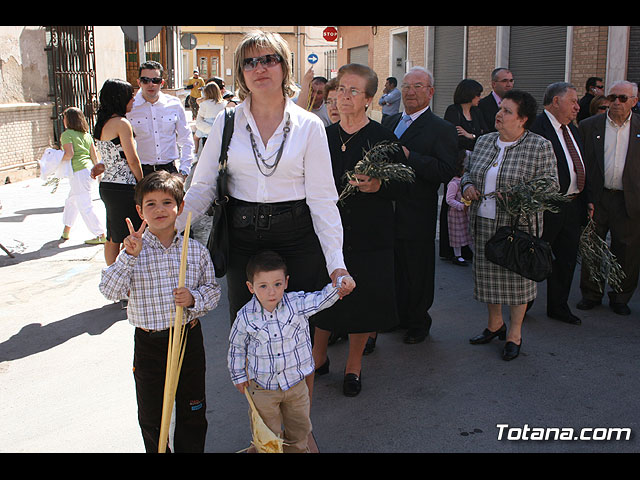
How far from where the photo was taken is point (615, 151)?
233 inches

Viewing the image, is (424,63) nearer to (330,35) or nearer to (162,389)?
(330,35)

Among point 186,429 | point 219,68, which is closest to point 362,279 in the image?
point 186,429

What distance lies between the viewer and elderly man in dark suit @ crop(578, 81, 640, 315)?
5859mm

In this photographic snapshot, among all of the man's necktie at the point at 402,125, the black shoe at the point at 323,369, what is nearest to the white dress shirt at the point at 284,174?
the black shoe at the point at 323,369

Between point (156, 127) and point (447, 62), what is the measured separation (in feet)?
45.7

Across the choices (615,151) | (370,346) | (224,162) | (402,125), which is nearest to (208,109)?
(402,125)

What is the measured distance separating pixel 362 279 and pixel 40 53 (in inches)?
470

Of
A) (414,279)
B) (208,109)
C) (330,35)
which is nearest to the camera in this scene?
(414,279)

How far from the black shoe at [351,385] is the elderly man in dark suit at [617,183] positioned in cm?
268

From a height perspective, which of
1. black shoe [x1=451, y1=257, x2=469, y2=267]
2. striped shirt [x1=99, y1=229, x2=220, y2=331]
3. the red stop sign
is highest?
the red stop sign

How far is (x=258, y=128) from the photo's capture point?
331 centimetres

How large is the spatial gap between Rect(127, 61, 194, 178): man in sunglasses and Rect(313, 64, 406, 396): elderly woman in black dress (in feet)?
8.01

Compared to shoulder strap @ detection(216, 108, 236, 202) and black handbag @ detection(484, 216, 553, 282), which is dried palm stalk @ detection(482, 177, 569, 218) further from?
shoulder strap @ detection(216, 108, 236, 202)

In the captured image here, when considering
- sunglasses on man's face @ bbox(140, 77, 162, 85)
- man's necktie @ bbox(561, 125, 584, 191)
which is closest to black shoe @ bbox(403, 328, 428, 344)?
man's necktie @ bbox(561, 125, 584, 191)
